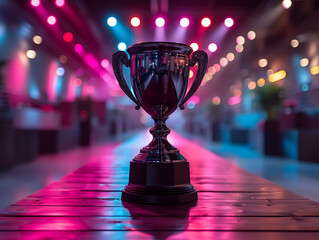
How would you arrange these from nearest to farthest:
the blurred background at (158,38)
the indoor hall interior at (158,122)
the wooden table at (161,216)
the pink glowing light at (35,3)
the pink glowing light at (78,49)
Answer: the wooden table at (161,216) → the indoor hall interior at (158,122) → the blurred background at (158,38) → the pink glowing light at (35,3) → the pink glowing light at (78,49)

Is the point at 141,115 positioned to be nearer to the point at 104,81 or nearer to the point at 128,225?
the point at 104,81

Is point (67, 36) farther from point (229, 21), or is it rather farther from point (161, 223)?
point (161, 223)

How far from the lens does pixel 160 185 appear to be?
3.14 ft

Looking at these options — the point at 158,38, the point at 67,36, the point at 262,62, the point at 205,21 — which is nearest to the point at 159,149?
the point at 205,21

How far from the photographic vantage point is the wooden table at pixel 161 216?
689 millimetres

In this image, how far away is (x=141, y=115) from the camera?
34.8 meters

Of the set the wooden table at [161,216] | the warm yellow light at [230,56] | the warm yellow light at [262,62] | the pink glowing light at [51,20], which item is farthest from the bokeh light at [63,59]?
the wooden table at [161,216]

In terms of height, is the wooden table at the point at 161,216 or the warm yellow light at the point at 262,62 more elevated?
the warm yellow light at the point at 262,62

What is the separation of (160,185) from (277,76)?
1061 cm

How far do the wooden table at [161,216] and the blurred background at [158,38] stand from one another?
3.69 m

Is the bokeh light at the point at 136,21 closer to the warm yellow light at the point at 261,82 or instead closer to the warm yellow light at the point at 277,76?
the warm yellow light at the point at 277,76

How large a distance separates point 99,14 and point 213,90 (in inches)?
564

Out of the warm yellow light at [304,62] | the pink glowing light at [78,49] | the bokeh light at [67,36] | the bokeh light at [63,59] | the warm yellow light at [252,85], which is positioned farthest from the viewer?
the warm yellow light at [252,85]

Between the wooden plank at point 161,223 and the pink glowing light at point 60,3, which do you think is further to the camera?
the pink glowing light at point 60,3
